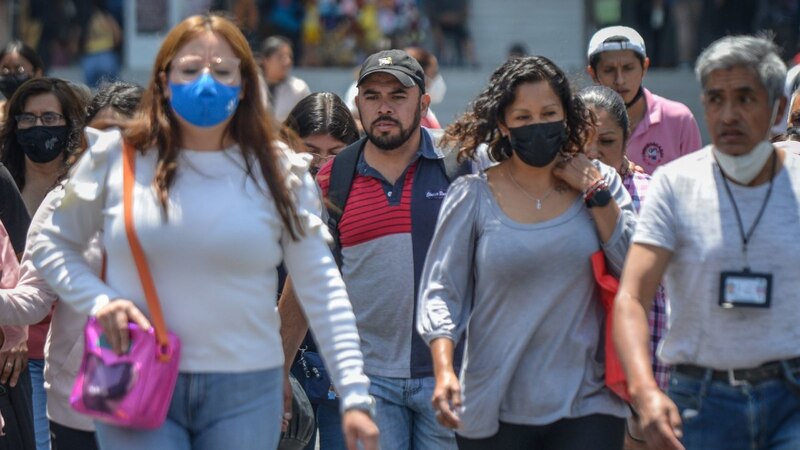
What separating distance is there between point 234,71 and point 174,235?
0.58 metres

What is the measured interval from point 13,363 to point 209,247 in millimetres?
2212

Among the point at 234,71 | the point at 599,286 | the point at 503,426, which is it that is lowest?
the point at 503,426

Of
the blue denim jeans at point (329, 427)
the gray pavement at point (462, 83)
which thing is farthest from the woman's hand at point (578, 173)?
the gray pavement at point (462, 83)

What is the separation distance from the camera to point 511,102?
18.0 ft

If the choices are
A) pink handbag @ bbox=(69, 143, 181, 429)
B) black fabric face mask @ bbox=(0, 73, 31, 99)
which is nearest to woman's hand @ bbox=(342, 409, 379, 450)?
pink handbag @ bbox=(69, 143, 181, 429)

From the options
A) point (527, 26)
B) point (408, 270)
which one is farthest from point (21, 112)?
point (527, 26)

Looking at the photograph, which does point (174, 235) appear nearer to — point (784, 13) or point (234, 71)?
point (234, 71)

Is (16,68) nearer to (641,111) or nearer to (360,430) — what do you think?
(641,111)

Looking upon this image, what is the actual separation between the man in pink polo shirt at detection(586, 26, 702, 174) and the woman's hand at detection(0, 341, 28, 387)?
3220 mm

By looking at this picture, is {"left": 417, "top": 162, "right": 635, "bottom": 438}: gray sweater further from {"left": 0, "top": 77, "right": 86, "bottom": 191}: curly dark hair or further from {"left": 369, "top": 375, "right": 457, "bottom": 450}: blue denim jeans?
{"left": 0, "top": 77, "right": 86, "bottom": 191}: curly dark hair

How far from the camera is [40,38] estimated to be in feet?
67.5

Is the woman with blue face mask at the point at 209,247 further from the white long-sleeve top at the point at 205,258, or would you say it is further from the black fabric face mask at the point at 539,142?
the black fabric face mask at the point at 539,142

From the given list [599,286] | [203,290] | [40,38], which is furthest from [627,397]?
[40,38]

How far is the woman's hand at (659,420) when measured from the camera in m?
4.32
